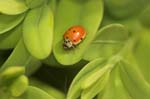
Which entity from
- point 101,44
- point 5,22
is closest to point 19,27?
point 5,22

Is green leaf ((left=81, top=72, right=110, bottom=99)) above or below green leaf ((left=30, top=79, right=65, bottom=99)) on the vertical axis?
above

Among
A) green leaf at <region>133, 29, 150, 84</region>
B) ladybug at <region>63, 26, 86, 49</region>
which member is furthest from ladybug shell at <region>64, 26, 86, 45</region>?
green leaf at <region>133, 29, 150, 84</region>

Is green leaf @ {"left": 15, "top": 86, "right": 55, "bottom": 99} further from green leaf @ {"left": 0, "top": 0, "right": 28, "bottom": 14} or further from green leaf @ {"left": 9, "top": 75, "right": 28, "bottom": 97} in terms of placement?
green leaf @ {"left": 0, "top": 0, "right": 28, "bottom": 14}

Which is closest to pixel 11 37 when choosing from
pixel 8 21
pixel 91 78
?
pixel 8 21

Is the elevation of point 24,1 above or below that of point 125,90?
above

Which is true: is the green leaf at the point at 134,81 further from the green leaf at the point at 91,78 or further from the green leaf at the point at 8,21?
the green leaf at the point at 8,21

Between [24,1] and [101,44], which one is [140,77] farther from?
[24,1]

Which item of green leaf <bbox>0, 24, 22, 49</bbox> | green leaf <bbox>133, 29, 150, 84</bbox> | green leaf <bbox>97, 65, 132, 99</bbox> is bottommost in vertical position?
green leaf <bbox>97, 65, 132, 99</bbox>
